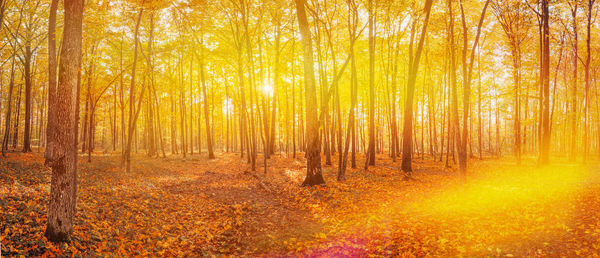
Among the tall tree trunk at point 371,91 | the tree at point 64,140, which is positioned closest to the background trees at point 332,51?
the tall tree trunk at point 371,91

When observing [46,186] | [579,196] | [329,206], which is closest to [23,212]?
[46,186]

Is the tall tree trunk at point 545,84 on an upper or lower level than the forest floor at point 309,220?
upper

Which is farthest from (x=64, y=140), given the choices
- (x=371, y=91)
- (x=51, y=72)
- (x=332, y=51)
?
(x=371, y=91)

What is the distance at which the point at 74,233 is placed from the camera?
584 centimetres

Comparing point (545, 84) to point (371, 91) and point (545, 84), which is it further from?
point (371, 91)

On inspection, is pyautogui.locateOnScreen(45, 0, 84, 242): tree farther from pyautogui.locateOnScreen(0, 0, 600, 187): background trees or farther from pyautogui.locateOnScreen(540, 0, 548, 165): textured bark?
pyautogui.locateOnScreen(540, 0, 548, 165): textured bark

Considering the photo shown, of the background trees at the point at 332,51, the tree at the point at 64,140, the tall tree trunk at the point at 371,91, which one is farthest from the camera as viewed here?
the tall tree trunk at the point at 371,91

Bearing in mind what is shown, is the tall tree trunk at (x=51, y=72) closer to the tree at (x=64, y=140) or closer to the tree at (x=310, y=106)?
the tree at (x=64, y=140)

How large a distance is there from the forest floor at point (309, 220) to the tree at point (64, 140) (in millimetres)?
395

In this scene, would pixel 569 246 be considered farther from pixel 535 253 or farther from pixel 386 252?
pixel 386 252

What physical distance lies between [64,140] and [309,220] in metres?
7.04

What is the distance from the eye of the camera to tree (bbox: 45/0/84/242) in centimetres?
525

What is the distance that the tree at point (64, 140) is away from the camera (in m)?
5.25

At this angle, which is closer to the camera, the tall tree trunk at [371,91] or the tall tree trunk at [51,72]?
the tall tree trunk at [51,72]
